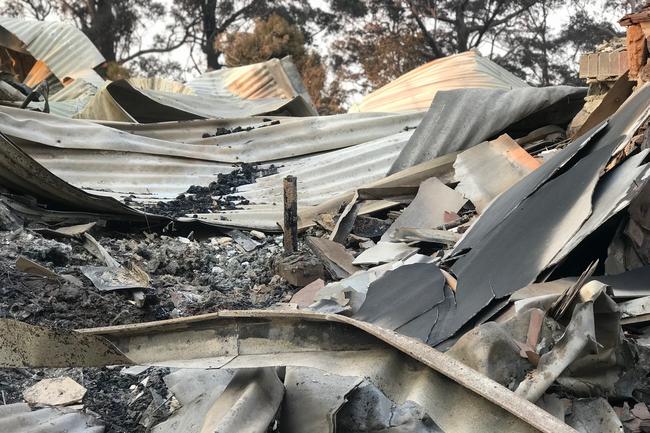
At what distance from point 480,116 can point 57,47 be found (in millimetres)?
9161

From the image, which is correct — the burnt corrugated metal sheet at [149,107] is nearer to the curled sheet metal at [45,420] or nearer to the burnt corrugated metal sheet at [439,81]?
the burnt corrugated metal sheet at [439,81]

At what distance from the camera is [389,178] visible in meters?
5.94

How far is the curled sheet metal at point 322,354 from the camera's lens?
6.95 feet

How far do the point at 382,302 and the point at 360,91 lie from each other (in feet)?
79.7

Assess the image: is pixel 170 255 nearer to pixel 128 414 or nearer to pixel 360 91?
pixel 128 414

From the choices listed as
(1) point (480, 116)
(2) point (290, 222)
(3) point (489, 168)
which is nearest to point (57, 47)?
(1) point (480, 116)

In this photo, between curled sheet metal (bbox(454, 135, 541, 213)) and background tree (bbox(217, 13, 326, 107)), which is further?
background tree (bbox(217, 13, 326, 107))

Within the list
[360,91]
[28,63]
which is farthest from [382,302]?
[360,91]

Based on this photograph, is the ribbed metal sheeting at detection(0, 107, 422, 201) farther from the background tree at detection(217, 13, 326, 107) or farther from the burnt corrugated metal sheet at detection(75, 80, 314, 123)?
the background tree at detection(217, 13, 326, 107)

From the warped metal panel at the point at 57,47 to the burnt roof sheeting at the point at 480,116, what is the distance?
26.2ft

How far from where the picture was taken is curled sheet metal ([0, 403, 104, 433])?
8.36 feet

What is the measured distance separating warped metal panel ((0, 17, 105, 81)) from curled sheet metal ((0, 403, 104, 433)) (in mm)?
10529

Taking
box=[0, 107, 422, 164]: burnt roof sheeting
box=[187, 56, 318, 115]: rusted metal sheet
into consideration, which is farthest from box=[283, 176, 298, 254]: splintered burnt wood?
box=[187, 56, 318, 115]: rusted metal sheet

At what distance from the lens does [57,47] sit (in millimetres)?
12859
